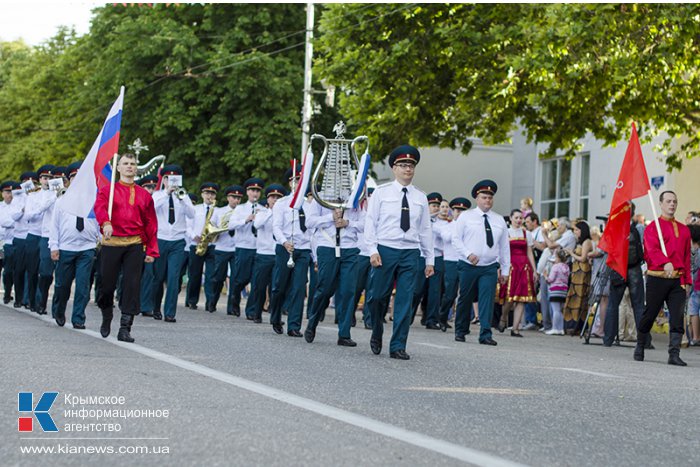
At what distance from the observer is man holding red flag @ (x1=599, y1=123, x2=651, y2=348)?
591 inches

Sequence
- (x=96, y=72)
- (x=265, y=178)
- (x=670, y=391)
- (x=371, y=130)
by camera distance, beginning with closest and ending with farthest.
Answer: (x=670, y=391) → (x=371, y=130) → (x=265, y=178) → (x=96, y=72)

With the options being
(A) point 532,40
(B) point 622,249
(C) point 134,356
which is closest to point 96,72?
(A) point 532,40

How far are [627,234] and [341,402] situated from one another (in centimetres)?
797

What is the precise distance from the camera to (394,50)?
2458 cm

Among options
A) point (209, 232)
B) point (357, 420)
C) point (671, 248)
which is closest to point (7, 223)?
point (209, 232)

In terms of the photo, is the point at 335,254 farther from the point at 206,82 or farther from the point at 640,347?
the point at 206,82

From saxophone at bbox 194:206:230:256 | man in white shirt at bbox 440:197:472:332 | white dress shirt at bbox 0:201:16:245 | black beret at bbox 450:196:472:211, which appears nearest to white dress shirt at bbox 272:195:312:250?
man in white shirt at bbox 440:197:472:332

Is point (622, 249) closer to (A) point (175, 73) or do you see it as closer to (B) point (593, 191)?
(B) point (593, 191)

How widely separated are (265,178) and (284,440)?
31.0 m

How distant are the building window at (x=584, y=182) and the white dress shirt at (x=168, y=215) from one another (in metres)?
18.3

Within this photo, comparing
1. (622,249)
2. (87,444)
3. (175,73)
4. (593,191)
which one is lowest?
(87,444)

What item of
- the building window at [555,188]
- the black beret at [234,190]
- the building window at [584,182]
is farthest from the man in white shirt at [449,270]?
the building window at [555,188]

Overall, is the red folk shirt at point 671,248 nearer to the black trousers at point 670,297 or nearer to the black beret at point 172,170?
the black trousers at point 670,297

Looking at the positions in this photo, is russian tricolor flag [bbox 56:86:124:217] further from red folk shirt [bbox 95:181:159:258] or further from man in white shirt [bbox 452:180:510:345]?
man in white shirt [bbox 452:180:510:345]
